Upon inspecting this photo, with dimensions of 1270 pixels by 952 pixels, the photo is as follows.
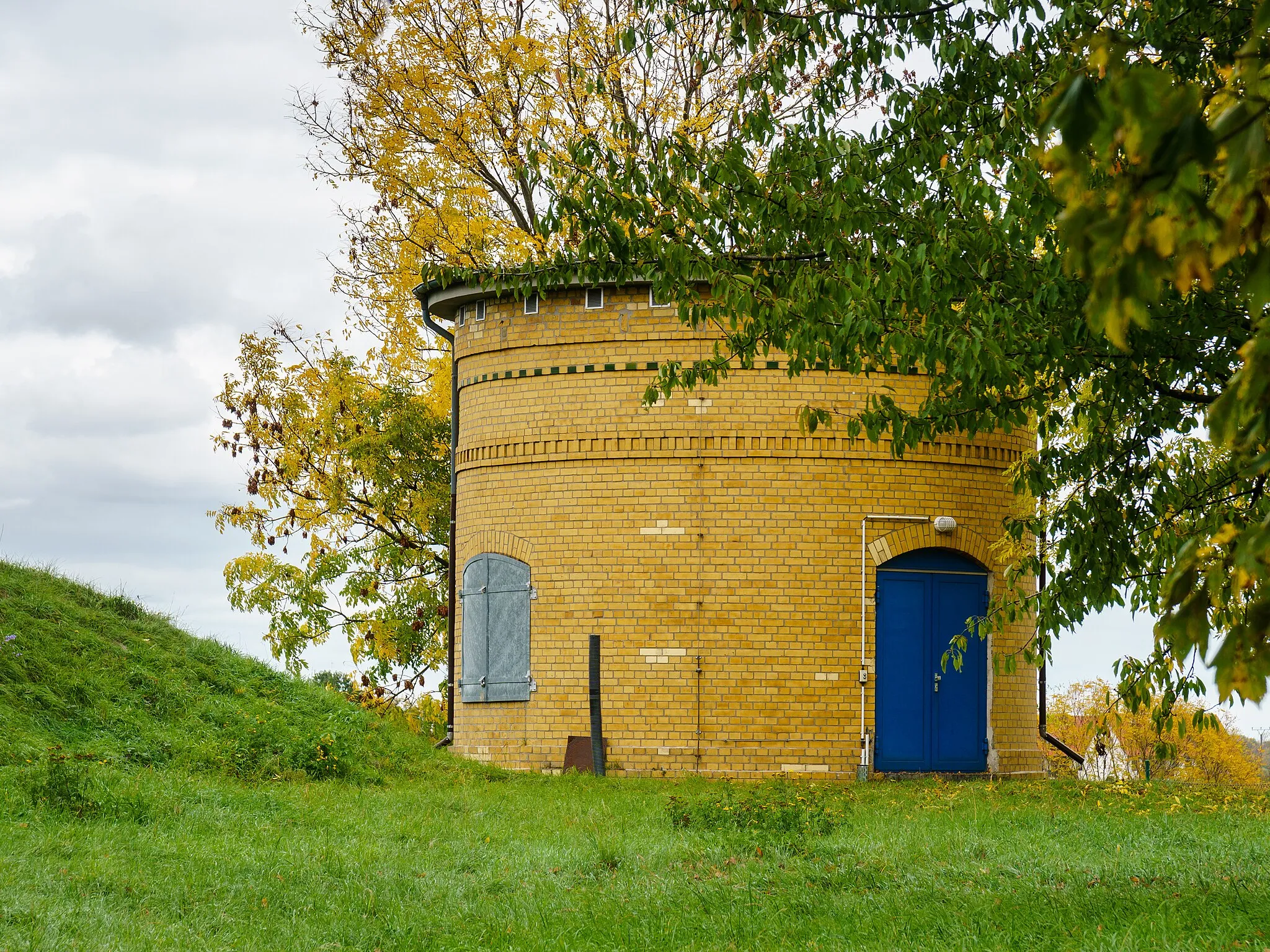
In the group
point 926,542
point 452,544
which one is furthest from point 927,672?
point 452,544

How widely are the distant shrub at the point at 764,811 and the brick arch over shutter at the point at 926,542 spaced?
11.2 feet

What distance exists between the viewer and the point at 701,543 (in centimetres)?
1557

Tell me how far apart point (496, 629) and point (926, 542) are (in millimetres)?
5429

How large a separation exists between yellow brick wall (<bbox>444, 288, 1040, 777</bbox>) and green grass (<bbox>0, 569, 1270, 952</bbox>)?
4.54 ft

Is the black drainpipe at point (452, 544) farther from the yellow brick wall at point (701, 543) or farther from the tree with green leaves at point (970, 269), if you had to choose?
the tree with green leaves at point (970, 269)

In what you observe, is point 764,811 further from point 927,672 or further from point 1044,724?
point 1044,724

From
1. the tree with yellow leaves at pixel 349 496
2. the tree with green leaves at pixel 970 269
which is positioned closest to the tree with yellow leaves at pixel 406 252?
the tree with yellow leaves at pixel 349 496

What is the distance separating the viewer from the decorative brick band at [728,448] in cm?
1566

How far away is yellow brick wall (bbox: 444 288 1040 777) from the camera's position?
1538cm

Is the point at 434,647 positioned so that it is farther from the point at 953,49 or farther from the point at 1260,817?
the point at 953,49

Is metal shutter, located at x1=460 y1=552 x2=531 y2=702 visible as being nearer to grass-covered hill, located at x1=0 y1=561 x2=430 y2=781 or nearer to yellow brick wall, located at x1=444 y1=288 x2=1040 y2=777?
yellow brick wall, located at x1=444 y1=288 x2=1040 y2=777

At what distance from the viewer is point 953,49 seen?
834 cm

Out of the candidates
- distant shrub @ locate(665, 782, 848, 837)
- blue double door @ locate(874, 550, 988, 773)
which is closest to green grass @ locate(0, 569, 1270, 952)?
distant shrub @ locate(665, 782, 848, 837)

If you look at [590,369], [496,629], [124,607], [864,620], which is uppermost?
[590,369]
